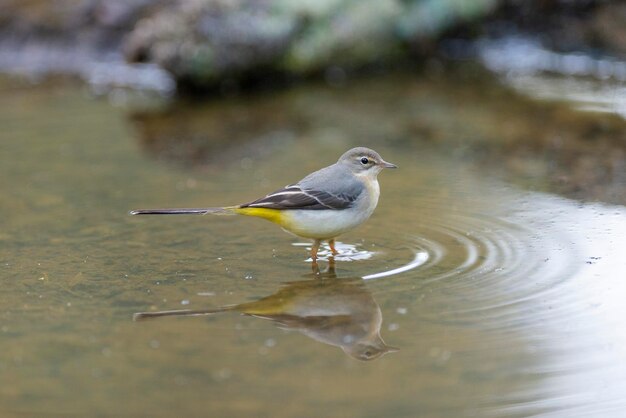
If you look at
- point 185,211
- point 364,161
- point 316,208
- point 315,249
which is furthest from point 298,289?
point 364,161

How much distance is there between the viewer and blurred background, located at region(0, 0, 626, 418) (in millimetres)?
5199

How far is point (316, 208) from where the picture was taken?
710cm

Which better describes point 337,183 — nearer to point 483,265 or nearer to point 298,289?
point 298,289

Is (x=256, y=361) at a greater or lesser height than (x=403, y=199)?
lesser

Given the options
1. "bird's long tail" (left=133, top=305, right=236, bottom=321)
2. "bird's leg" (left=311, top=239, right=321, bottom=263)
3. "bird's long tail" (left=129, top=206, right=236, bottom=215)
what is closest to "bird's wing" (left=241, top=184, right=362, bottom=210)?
"bird's long tail" (left=129, top=206, right=236, bottom=215)

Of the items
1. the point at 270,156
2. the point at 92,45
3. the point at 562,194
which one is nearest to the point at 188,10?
the point at 92,45

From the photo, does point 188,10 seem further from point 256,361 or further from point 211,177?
point 256,361

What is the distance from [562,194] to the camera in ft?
27.2

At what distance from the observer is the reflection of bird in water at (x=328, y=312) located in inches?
224

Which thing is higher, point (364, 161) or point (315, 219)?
point (364, 161)

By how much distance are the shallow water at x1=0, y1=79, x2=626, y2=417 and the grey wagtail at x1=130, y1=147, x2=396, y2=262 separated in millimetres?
262

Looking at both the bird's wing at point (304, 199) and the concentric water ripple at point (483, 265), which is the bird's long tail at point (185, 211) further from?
the concentric water ripple at point (483, 265)

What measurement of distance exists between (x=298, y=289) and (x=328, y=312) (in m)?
0.44

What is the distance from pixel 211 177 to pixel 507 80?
491 cm
